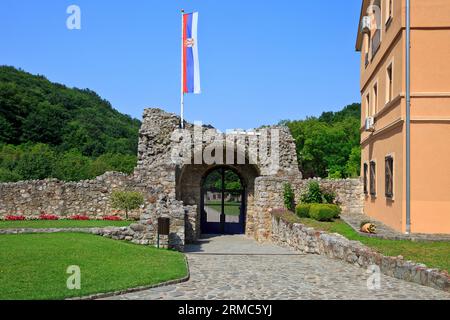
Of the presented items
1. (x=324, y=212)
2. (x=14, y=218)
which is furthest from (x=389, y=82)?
(x=14, y=218)

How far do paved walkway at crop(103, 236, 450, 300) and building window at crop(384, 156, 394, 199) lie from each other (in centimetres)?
455

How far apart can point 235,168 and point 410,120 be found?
13968 millimetres

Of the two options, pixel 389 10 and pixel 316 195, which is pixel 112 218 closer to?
pixel 316 195

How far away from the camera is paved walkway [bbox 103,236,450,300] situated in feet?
27.9

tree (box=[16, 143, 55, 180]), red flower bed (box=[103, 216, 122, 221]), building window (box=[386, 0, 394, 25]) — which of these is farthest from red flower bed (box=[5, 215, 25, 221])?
tree (box=[16, 143, 55, 180])

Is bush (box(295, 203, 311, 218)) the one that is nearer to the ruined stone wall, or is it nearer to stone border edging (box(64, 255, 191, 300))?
the ruined stone wall

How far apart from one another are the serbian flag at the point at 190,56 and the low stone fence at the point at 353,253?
8304 mm

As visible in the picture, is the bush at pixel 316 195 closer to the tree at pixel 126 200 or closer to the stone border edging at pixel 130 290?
the tree at pixel 126 200

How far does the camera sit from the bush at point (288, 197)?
23094mm

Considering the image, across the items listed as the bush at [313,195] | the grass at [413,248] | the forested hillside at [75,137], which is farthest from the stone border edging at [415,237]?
the forested hillside at [75,137]

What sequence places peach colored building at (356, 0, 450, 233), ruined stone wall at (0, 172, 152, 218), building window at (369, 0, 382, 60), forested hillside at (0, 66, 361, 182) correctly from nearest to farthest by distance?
peach colored building at (356, 0, 450, 233) → building window at (369, 0, 382, 60) → ruined stone wall at (0, 172, 152, 218) → forested hillside at (0, 66, 361, 182)

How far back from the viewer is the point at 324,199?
22.9 m

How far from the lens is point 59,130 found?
180 ft
